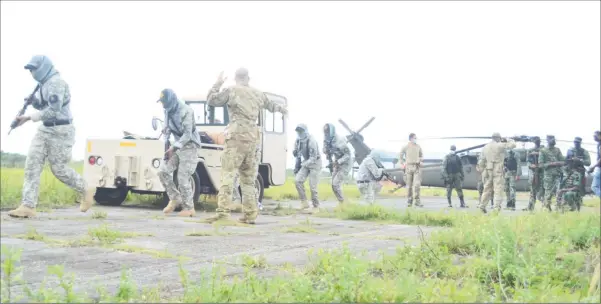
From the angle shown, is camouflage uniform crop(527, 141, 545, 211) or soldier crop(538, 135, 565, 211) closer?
soldier crop(538, 135, 565, 211)

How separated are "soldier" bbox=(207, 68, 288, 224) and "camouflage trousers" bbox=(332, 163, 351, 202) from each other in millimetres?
4857

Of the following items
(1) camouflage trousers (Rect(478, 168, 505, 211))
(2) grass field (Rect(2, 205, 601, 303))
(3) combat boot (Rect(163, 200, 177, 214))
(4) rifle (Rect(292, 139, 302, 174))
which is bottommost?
(2) grass field (Rect(2, 205, 601, 303))

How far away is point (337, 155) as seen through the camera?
12641 millimetres

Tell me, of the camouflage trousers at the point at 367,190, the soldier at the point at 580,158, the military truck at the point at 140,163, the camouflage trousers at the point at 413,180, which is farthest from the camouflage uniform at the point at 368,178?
the soldier at the point at 580,158

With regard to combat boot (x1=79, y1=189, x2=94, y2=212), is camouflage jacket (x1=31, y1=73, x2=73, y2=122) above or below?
above

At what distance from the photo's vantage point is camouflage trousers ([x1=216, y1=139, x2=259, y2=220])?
7578 mm

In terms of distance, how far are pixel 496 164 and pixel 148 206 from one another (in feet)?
24.6

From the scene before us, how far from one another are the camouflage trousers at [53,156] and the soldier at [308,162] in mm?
5918

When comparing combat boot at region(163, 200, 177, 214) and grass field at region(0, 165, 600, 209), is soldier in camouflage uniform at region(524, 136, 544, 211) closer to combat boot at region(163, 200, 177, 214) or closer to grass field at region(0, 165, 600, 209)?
grass field at region(0, 165, 600, 209)

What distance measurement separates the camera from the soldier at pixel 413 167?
1551cm

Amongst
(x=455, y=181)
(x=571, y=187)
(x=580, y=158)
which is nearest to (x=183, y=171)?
(x=571, y=187)

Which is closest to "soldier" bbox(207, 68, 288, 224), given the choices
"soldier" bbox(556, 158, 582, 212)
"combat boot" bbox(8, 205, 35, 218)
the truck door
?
"combat boot" bbox(8, 205, 35, 218)

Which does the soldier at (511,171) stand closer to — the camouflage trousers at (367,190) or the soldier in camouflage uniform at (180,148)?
the camouflage trousers at (367,190)

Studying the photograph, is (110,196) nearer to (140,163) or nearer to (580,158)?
(140,163)
